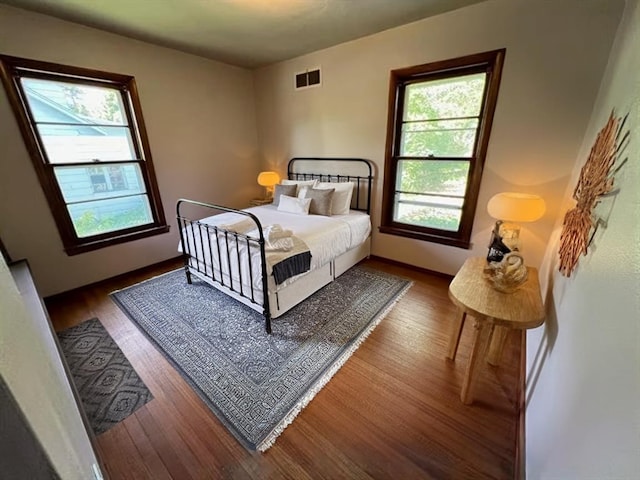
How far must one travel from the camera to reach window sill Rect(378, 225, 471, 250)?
2.76 metres

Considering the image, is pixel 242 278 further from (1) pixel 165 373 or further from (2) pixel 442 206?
(2) pixel 442 206

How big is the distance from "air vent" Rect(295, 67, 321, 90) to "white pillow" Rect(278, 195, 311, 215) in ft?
4.96

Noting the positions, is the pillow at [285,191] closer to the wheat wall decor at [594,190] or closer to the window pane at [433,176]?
the window pane at [433,176]

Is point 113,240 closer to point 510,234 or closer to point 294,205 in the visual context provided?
point 294,205

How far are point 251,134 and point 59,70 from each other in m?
2.19

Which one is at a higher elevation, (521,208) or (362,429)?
(521,208)

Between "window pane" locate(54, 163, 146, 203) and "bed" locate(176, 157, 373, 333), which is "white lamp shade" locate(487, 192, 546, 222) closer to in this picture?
"bed" locate(176, 157, 373, 333)

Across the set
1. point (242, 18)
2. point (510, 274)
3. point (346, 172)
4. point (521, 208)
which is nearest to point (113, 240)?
point (242, 18)

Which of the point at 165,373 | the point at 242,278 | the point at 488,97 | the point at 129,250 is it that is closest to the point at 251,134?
the point at 129,250

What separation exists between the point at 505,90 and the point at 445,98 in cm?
52

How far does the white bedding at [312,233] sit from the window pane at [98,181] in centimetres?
105

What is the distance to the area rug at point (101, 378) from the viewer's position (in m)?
1.52

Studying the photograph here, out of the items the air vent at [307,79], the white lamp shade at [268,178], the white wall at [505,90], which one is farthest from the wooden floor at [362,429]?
the air vent at [307,79]

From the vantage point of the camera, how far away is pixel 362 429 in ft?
4.61
